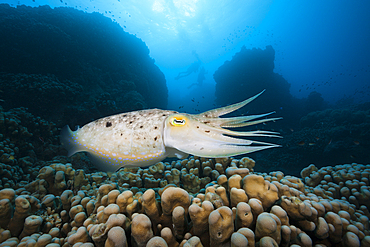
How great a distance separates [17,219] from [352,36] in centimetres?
10400

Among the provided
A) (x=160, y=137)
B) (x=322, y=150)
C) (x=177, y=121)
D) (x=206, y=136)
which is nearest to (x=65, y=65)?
(x=160, y=137)

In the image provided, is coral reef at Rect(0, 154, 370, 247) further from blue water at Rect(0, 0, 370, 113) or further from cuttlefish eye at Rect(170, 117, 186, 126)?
blue water at Rect(0, 0, 370, 113)

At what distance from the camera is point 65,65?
12.6 metres

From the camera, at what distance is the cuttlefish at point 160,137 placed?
1.82 m

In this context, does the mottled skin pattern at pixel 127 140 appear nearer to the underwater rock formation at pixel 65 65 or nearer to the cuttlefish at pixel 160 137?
the cuttlefish at pixel 160 137

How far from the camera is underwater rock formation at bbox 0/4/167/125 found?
8836 mm

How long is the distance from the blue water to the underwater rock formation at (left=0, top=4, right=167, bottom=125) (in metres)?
23.8

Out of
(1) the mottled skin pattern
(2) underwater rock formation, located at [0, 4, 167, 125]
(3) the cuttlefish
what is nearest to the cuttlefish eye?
(3) the cuttlefish

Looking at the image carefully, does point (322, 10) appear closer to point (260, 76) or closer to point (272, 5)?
point (272, 5)

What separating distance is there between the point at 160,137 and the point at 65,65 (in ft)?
53.2

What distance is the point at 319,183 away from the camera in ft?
10.9

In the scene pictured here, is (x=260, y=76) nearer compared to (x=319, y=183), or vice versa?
(x=319, y=183)

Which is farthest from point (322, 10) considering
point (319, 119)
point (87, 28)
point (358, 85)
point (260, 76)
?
point (87, 28)

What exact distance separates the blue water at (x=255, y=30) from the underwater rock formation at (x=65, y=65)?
23780 millimetres
